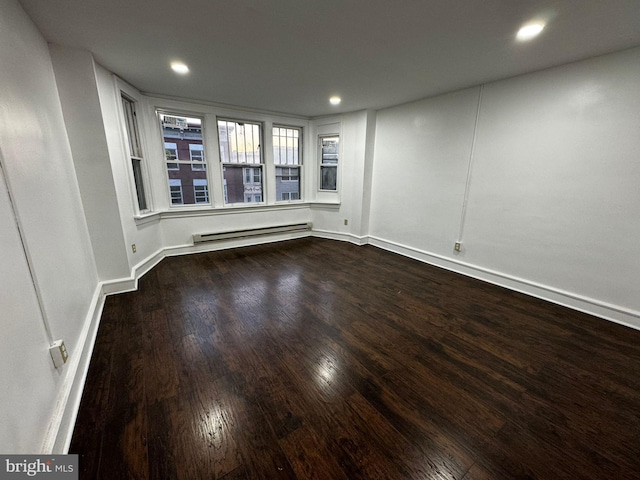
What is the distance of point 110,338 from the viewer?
78.4 inches

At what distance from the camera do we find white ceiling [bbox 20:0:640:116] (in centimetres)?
162

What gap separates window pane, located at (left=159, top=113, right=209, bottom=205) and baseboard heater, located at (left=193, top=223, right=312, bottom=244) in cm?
59

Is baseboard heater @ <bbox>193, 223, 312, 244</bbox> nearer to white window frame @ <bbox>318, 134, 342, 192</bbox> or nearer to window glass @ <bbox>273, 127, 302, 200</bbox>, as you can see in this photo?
window glass @ <bbox>273, 127, 302, 200</bbox>

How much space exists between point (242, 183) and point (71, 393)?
11.9 feet

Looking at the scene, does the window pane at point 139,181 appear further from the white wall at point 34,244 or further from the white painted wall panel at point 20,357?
the white painted wall panel at point 20,357

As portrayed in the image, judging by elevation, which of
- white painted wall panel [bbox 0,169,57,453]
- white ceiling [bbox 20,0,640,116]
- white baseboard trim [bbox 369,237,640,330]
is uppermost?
white ceiling [bbox 20,0,640,116]

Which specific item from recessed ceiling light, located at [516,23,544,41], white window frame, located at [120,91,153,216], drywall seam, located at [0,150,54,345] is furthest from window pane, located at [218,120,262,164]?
recessed ceiling light, located at [516,23,544,41]

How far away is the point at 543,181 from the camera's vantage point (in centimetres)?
264

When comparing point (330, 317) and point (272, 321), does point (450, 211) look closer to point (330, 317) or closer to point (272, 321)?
point (330, 317)

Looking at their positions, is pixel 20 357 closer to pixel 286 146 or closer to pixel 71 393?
pixel 71 393

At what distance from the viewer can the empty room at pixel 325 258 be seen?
3.96ft

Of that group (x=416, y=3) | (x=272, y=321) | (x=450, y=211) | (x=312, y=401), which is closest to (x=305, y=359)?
(x=312, y=401)

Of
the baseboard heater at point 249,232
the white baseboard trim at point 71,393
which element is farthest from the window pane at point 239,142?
the white baseboard trim at point 71,393

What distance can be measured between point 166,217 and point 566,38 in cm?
485
